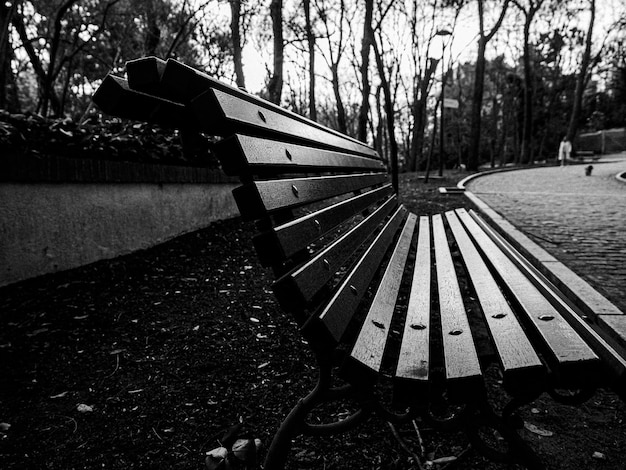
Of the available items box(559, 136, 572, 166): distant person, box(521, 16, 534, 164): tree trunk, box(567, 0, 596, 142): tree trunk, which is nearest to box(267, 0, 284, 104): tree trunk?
box(521, 16, 534, 164): tree trunk

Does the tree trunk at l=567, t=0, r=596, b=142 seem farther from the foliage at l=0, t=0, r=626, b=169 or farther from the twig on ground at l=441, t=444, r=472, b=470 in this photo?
the twig on ground at l=441, t=444, r=472, b=470

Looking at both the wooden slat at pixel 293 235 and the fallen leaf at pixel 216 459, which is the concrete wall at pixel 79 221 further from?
the wooden slat at pixel 293 235

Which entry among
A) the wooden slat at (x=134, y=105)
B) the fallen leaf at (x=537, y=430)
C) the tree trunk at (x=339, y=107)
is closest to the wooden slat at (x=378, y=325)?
the fallen leaf at (x=537, y=430)

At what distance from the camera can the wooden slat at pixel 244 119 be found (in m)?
1.08

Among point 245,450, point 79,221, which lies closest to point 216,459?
point 245,450

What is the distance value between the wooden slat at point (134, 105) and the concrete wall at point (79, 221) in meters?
2.39

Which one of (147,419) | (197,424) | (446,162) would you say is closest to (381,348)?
(197,424)

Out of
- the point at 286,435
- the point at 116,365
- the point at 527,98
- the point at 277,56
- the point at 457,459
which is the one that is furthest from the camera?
the point at 527,98

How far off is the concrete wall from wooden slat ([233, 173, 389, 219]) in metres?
2.52

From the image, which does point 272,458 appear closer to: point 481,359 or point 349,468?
point 349,468

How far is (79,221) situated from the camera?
11.6 ft

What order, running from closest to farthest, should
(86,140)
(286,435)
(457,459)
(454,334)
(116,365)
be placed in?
(286,435) → (454,334) → (457,459) → (116,365) → (86,140)

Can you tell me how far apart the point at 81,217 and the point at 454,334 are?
3.22 metres

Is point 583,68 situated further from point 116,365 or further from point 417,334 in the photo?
point 116,365
